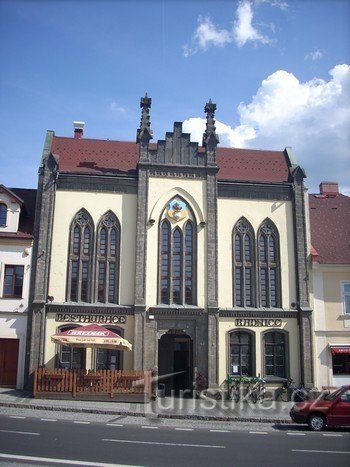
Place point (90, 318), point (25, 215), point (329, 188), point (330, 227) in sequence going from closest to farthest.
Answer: point (90, 318), point (25, 215), point (330, 227), point (329, 188)

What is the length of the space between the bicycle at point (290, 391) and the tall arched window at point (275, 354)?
519mm

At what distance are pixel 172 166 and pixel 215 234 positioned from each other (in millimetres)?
4245

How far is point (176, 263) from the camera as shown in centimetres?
2661

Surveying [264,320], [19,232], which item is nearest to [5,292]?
[19,232]

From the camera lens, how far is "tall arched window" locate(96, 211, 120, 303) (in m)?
26.0

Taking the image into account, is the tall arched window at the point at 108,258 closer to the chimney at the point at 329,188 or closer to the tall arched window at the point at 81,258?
the tall arched window at the point at 81,258

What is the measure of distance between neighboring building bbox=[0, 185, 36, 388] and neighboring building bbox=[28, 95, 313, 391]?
0.78 meters

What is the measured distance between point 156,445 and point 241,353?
44.2 feet

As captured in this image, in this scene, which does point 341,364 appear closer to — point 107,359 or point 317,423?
point 317,423

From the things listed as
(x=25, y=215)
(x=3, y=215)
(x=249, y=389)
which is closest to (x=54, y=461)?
(x=249, y=389)

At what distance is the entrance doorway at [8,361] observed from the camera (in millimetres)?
25047

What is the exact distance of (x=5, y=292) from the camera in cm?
2552

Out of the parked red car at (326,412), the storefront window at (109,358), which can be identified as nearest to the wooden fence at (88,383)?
the storefront window at (109,358)

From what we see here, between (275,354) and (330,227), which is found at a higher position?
(330,227)
